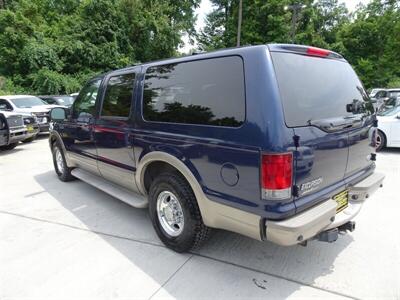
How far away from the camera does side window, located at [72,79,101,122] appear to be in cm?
421

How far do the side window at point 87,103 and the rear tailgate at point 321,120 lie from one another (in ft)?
9.56

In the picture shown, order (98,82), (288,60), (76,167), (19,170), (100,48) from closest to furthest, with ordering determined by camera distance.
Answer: (288,60), (98,82), (76,167), (19,170), (100,48)

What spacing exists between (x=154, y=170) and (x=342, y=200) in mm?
1976

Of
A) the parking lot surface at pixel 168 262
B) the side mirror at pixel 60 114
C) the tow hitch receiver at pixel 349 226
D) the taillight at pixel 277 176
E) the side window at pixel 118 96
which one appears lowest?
the parking lot surface at pixel 168 262

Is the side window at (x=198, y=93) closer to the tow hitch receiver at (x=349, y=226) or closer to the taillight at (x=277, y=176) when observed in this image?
the taillight at (x=277, y=176)

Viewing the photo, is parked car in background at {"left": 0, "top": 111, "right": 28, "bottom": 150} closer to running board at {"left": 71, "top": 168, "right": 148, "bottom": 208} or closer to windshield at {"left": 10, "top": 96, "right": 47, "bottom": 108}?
windshield at {"left": 10, "top": 96, "right": 47, "bottom": 108}

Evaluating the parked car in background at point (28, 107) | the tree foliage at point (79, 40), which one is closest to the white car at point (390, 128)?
the parked car in background at point (28, 107)

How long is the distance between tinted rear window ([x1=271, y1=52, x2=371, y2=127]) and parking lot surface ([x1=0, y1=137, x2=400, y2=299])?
4.73 feet

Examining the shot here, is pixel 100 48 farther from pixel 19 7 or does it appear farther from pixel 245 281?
pixel 245 281

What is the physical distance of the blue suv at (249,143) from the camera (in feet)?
7.01

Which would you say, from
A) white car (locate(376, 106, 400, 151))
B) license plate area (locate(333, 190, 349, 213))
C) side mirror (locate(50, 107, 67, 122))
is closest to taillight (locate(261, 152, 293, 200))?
license plate area (locate(333, 190, 349, 213))

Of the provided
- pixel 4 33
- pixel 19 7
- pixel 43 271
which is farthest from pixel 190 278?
pixel 19 7

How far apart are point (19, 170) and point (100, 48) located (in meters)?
18.6

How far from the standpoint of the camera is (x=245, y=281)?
8.44ft
